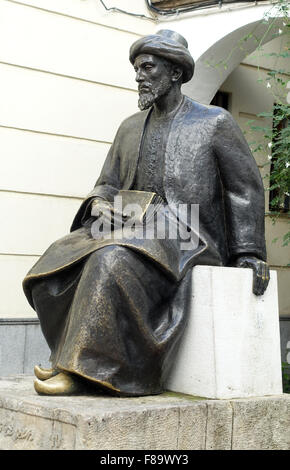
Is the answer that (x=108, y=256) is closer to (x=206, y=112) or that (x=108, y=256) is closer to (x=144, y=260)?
(x=144, y=260)

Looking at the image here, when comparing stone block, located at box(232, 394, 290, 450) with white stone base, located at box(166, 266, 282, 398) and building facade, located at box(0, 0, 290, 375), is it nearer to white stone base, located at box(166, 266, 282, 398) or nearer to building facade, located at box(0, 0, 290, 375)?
white stone base, located at box(166, 266, 282, 398)

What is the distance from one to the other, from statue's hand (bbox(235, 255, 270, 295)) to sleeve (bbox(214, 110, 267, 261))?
0.14 ft

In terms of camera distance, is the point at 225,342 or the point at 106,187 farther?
the point at 106,187

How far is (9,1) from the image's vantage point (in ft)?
22.0

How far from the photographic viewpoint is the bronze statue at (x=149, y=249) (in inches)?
144

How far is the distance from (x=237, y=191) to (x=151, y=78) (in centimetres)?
74

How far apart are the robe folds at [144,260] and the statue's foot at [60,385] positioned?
7 cm

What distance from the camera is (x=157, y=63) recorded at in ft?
13.8

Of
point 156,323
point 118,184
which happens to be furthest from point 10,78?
point 156,323

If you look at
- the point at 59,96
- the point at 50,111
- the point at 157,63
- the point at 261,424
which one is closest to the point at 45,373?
the point at 261,424

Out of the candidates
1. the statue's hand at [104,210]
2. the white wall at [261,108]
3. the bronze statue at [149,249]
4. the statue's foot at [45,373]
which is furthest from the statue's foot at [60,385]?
the white wall at [261,108]

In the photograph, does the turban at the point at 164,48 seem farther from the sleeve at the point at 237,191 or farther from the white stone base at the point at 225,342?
the white stone base at the point at 225,342

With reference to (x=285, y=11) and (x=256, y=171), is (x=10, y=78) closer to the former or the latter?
(x=285, y=11)

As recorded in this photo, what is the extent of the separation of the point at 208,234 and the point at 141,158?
0.56m
